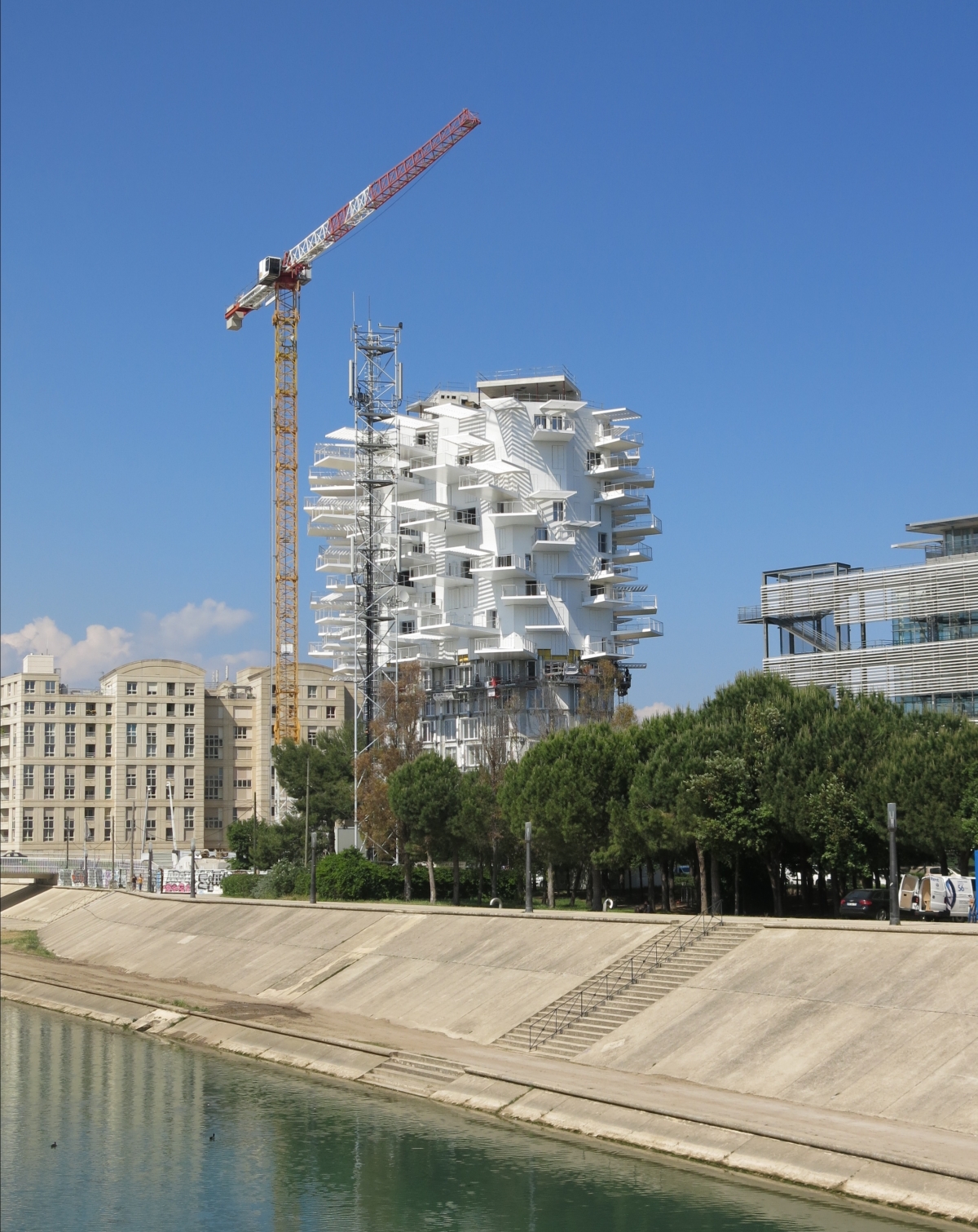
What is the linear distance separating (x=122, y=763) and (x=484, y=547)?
7151 cm

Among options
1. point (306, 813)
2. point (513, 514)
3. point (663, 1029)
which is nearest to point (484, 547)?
point (513, 514)

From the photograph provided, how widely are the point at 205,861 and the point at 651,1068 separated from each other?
101 meters

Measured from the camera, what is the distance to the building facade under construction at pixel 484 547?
110062 millimetres

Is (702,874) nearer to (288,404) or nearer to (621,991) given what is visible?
(621,991)

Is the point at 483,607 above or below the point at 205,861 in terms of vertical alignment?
above

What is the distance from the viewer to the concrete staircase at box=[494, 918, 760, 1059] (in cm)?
4122

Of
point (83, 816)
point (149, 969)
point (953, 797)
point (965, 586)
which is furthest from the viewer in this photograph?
point (83, 816)

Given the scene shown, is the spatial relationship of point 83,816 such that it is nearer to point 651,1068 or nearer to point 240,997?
point 240,997

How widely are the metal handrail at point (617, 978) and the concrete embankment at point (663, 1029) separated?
0.65 meters

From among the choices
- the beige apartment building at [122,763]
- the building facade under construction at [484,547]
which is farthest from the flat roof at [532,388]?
the beige apartment building at [122,763]

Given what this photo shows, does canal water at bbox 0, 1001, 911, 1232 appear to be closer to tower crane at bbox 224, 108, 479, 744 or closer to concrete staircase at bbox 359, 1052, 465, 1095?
concrete staircase at bbox 359, 1052, 465, 1095

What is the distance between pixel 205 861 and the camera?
133 meters

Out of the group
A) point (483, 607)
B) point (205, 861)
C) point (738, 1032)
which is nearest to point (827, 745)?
point (738, 1032)

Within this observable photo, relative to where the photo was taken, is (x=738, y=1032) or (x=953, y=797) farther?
(x=953, y=797)
